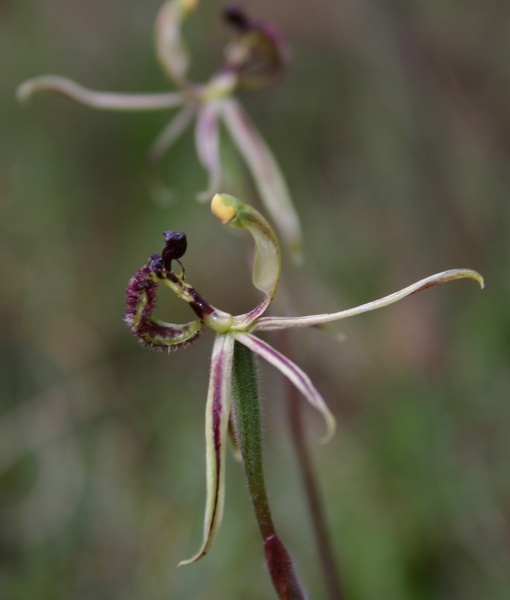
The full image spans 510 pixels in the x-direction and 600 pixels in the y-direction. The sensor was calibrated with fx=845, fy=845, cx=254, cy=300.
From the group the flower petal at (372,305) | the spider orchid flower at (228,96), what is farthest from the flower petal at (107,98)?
the flower petal at (372,305)

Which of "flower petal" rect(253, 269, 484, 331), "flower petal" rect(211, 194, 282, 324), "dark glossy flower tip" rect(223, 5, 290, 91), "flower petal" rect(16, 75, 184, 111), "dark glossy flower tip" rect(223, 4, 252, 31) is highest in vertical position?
"dark glossy flower tip" rect(223, 4, 252, 31)

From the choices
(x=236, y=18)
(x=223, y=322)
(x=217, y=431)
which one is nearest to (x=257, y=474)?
(x=217, y=431)

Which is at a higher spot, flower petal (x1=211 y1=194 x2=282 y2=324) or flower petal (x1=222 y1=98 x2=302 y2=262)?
flower petal (x1=222 y1=98 x2=302 y2=262)

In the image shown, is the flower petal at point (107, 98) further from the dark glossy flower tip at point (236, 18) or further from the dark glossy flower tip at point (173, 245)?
the dark glossy flower tip at point (173, 245)

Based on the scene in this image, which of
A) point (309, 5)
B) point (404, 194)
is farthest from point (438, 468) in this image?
point (309, 5)

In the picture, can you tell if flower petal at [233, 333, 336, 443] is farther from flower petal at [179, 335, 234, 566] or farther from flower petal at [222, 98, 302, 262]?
flower petal at [222, 98, 302, 262]

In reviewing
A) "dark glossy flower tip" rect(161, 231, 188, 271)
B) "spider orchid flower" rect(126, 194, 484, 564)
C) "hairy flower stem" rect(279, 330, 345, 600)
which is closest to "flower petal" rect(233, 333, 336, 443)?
"spider orchid flower" rect(126, 194, 484, 564)

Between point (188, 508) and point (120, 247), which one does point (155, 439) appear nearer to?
point (188, 508)
